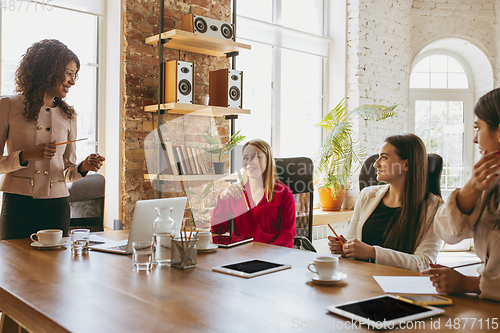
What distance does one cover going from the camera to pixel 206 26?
134 inches

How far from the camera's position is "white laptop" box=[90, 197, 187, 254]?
1688 millimetres

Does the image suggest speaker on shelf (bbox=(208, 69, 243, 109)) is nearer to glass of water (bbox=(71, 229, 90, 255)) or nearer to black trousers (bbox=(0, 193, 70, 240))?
black trousers (bbox=(0, 193, 70, 240))

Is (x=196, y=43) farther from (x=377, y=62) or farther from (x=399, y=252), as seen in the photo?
(x=377, y=62)

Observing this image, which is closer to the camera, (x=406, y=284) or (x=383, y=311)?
(x=383, y=311)

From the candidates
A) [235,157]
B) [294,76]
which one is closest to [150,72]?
[235,157]

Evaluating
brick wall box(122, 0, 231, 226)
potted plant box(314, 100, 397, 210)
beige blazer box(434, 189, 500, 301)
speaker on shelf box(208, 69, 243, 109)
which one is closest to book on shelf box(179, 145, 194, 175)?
brick wall box(122, 0, 231, 226)

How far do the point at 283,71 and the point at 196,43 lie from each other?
1689 millimetres

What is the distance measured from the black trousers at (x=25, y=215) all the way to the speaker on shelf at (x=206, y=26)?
5.90 feet

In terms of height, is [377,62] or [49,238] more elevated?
[377,62]

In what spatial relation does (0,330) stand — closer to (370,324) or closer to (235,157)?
(370,324)

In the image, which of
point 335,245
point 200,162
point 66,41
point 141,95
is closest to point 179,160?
point 200,162

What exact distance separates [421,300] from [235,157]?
8.77 feet

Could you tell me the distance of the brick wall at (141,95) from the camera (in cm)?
327

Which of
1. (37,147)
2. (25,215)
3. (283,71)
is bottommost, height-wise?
(25,215)
